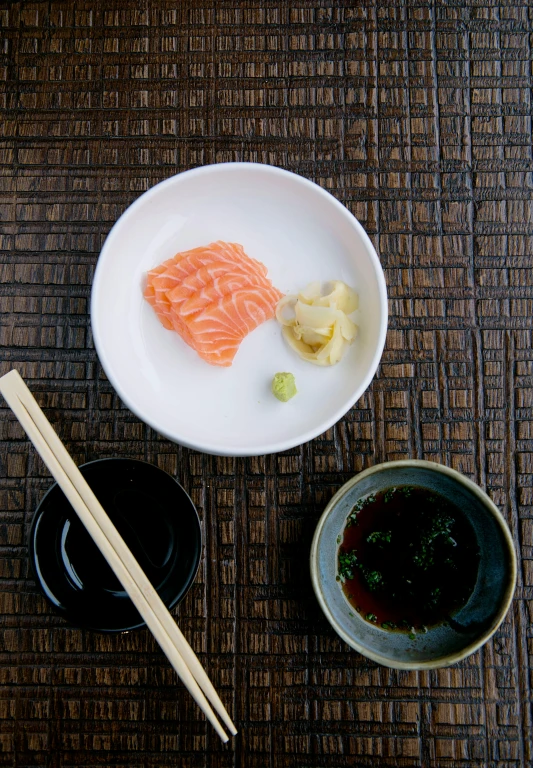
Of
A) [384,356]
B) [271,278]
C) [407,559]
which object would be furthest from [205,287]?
[407,559]

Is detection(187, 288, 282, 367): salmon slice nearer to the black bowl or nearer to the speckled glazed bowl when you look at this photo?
the black bowl

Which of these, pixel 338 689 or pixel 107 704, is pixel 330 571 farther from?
pixel 107 704

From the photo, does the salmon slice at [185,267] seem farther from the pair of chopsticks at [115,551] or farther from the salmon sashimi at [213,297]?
the pair of chopsticks at [115,551]

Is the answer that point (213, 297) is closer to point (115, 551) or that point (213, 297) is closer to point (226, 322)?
point (226, 322)

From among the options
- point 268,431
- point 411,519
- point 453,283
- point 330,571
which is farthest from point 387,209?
point 330,571

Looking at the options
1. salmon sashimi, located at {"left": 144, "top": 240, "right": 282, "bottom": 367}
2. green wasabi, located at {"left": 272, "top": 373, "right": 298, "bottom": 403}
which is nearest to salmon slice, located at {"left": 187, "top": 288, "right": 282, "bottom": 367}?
salmon sashimi, located at {"left": 144, "top": 240, "right": 282, "bottom": 367}
